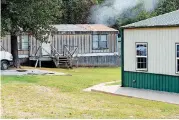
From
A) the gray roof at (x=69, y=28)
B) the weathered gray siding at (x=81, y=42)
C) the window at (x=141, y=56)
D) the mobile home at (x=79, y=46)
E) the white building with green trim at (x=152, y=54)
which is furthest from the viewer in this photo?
the gray roof at (x=69, y=28)

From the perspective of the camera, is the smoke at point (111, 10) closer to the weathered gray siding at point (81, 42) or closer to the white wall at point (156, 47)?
the weathered gray siding at point (81, 42)

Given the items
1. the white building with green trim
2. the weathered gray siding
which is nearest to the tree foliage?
the weathered gray siding

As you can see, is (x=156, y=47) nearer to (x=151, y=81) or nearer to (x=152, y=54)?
(x=152, y=54)

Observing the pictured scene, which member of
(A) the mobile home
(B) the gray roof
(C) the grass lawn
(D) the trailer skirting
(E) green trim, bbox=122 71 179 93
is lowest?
(C) the grass lawn

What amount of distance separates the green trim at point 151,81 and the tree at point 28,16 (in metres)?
10.8

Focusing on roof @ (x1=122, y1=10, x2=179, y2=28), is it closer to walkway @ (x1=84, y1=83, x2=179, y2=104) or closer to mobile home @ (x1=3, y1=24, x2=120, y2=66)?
walkway @ (x1=84, y1=83, x2=179, y2=104)

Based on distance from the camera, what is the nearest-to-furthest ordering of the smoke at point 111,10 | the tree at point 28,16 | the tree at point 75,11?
the tree at point 28,16 < the tree at point 75,11 < the smoke at point 111,10

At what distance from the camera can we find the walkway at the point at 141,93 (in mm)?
18109

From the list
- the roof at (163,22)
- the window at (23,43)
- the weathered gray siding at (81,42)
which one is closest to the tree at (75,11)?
the weathered gray siding at (81,42)

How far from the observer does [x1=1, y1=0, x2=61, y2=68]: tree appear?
30562 millimetres

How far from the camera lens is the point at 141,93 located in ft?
65.5

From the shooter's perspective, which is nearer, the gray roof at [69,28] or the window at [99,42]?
the gray roof at [69,28]

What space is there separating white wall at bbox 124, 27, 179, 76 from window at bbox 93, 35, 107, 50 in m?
20.4

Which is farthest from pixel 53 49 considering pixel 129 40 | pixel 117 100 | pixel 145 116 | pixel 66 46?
pixel 145 116
